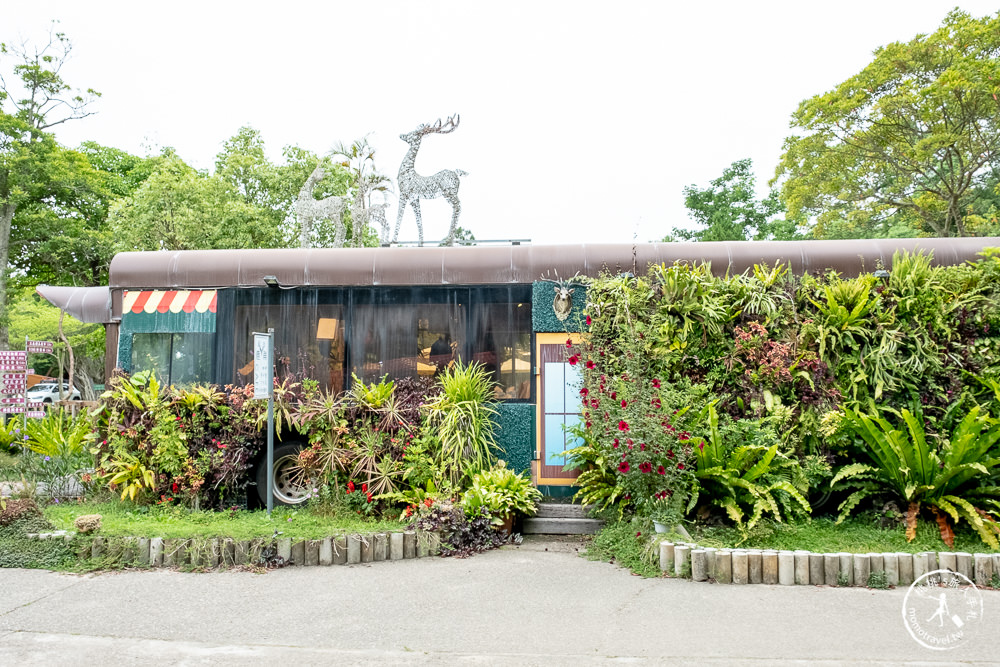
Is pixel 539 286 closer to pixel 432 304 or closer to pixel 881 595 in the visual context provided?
pixel 432 304

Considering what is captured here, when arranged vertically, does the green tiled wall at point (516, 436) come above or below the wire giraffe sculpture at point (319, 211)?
below

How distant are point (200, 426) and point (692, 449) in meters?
5.28

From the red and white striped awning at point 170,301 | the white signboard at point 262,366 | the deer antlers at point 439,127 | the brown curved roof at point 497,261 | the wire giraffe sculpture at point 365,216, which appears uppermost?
the deer antlers at point 439,127

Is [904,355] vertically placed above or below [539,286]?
below

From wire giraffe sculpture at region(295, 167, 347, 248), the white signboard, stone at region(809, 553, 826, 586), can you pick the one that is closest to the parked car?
wire giraffe sculpture at region(295, 167, 347, 248)

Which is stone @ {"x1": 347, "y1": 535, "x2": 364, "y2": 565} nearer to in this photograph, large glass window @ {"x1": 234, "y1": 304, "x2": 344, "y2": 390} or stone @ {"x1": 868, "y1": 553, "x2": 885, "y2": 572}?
large glass window @ {"x1": 234, "y1": 304, "x2": 344, "y2": 390}

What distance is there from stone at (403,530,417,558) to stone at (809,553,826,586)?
342 centimetres

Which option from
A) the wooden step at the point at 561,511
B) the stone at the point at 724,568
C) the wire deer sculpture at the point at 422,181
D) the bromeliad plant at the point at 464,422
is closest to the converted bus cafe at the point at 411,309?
the bromeliad plant at the point at 464,422

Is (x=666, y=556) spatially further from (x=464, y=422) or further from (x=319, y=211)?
(x=319, y=211)

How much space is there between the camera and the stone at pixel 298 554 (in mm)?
6137

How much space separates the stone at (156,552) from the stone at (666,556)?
174 inches

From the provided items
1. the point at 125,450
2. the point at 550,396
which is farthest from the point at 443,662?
the point at 125,450

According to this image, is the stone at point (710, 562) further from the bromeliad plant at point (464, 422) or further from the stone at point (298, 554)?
the stone at point (298, 554)

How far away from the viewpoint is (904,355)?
7133mm
